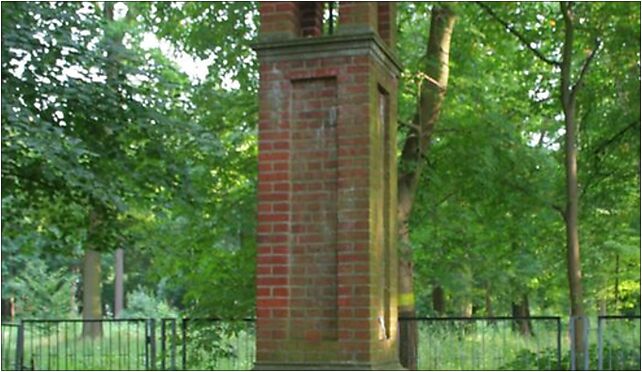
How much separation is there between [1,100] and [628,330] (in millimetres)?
9362

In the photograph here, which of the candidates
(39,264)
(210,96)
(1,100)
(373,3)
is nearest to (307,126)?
(373,3)

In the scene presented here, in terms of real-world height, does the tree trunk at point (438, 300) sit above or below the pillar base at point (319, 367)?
below

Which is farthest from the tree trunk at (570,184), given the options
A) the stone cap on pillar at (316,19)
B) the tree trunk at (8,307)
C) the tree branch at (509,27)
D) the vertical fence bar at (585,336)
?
the tree trunk at (8,307)

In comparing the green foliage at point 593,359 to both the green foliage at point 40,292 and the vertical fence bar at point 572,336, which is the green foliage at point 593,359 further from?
the green foliage at point 40,292

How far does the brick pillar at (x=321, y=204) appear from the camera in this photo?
478 centimetres

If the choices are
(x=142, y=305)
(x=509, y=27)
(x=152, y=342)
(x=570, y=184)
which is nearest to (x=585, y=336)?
(x=570, y=184)

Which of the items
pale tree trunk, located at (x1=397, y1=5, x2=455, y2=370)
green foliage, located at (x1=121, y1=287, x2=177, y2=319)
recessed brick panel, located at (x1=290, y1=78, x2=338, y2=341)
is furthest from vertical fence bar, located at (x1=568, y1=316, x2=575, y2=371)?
green foliage, located at (x1=121, y1=287, x2=177, y2=319)

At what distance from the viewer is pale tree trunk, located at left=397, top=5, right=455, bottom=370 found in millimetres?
10719

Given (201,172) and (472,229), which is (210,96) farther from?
(472,229)

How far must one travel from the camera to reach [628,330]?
1216 centimetres

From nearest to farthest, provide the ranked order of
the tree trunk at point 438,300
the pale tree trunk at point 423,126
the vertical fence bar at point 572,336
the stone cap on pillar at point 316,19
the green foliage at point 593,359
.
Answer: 1. the stone cap on pillar at point 316,19
2. the vertical fence bar at point 572,336
3. the green foliage at point 593,359
4. the pale tree trunk at point 423,126
5. the tree trunk at point 438,300

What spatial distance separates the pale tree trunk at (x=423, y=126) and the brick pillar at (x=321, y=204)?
5.64 m

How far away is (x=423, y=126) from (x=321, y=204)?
623cm

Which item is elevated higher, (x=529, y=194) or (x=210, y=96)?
(x=210, y=96)
